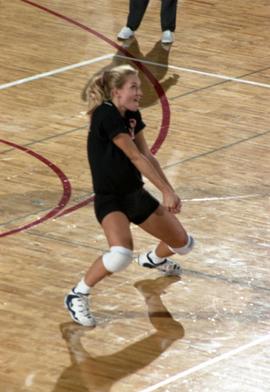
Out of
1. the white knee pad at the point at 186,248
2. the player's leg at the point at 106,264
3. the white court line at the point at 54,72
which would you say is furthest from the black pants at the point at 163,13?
the player's leg at the point at 106,264

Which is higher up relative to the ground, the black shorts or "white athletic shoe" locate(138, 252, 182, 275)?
the black shorts

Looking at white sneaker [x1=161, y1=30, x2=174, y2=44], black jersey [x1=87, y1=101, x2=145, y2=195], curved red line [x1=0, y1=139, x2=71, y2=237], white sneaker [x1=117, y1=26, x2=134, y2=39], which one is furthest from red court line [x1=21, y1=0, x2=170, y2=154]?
black jersey [x1=87, y1=101, x2=145, y2=195]

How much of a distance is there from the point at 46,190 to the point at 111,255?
2719 millimetres

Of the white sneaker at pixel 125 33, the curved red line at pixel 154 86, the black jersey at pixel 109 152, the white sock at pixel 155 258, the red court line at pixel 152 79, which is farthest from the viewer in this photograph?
the white sneaker at pixel 125 33

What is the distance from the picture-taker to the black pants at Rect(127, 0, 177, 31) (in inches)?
606

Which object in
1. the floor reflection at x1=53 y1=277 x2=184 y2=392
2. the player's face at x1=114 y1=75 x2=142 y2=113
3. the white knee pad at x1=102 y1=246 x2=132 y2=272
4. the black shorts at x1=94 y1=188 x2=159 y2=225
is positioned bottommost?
the floor reflection at x1=53 y1=277 x2=184 y2=392

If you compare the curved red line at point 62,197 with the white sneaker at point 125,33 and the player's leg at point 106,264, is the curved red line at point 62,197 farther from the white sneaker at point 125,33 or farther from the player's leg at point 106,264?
the white sneaker at point 125,33

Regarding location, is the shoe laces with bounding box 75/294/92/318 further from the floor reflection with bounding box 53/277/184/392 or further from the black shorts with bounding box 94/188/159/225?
the black shorts with bounding box 94/188/159/225

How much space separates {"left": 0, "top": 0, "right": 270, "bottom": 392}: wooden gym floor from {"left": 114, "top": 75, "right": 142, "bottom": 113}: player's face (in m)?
1.41

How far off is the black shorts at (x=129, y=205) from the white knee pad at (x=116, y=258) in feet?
0.88

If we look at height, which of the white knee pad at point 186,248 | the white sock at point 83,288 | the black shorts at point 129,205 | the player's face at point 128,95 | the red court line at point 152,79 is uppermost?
the player's face at point 128,95

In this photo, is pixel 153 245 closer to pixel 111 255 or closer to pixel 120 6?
pixel 111 255

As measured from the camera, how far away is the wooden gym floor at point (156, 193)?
26.2 feet

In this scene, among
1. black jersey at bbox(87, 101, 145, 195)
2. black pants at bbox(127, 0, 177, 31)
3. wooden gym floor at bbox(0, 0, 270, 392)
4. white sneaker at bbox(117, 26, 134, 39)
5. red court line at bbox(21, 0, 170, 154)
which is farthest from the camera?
white sneaker at bbox(117, 26, 134, 39)
